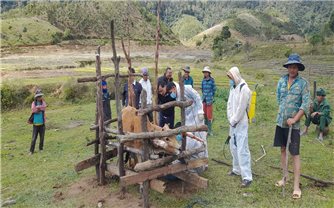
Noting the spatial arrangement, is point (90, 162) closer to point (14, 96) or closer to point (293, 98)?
point (293, 98)

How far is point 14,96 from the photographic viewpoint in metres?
20.6

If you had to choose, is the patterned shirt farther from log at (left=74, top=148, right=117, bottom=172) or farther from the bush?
the bush

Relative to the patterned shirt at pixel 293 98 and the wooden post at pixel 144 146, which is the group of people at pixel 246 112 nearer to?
the patterned shirt at pixel 293 98

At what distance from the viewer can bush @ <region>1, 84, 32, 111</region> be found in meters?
20.1

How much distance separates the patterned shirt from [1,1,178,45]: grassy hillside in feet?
289

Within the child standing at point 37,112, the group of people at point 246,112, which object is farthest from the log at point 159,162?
the child standing at point 37,112

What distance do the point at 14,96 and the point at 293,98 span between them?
1842 cm

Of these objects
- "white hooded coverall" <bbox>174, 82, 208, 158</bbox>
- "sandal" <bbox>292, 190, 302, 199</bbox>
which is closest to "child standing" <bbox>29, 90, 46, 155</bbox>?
"white hooded coverall" <bbox>174, 82, 208, 158</bbox>

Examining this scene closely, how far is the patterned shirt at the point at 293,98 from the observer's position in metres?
5.78

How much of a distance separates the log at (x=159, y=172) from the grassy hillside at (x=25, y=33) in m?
67.8

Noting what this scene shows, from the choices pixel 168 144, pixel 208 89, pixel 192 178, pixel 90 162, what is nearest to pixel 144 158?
pixel 168 144

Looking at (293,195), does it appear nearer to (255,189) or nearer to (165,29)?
(255,189)

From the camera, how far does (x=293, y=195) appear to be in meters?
6.02

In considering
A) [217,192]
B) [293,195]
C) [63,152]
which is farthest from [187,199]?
[63,152]
